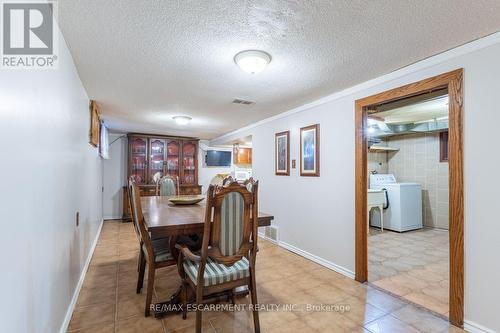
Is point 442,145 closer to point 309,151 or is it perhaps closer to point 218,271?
point 309,151

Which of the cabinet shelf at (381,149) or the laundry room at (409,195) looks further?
the cabinet shelf at (381,149)

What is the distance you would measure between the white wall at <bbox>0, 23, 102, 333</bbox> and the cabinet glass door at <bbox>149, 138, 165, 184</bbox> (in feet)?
13.4

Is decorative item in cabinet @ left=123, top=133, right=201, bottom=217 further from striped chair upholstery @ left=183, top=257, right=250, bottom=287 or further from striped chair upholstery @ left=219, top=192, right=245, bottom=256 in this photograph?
striped chair upholstery @ left=219, top=192, right=245, bottom=256

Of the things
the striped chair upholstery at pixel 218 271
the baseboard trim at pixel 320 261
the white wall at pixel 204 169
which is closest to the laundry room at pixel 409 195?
the baseboard trim at pixel 320 261

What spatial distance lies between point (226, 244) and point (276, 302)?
973 mm

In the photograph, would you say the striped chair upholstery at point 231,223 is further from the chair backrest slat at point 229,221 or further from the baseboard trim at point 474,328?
the baseboard trim at point 474,328

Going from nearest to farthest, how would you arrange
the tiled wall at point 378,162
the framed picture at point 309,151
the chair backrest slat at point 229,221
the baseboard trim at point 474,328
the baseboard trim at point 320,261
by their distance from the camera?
the chair backrest slat at point 229,221, the baseboard trim at point 474,328, the baseboard trim at point 320,261, the framed picture at point 309,151, the tiled wall at point 378,162

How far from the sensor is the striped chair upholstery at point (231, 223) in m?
1.64

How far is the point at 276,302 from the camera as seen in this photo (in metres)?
2.21

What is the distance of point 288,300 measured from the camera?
7.37 ft

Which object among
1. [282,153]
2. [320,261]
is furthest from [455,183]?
[282,153]

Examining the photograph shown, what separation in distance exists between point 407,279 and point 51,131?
358 centimetres

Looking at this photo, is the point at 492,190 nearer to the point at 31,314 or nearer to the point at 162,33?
the point at 162,33

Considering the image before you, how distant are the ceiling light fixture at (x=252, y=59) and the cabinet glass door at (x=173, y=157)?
488 centimetres
